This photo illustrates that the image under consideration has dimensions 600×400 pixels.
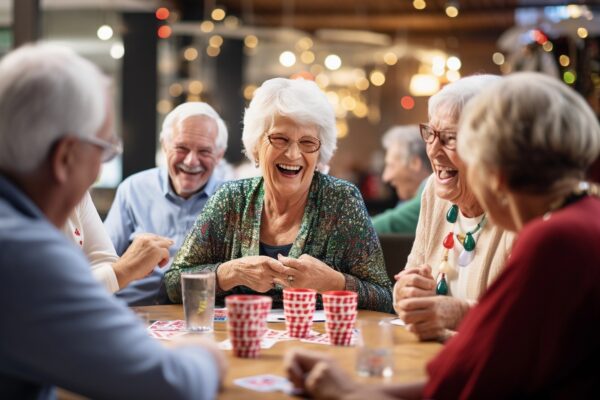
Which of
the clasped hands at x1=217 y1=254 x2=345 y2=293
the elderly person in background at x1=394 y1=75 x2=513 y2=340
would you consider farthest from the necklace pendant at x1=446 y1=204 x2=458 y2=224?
the clasped hands at x1=217 y1=254 x2=345 y2=293

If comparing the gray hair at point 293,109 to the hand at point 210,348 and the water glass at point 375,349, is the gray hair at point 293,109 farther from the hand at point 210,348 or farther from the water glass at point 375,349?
the hand at point 210,348

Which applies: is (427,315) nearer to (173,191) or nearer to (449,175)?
(449,175)

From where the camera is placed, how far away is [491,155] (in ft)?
5.89

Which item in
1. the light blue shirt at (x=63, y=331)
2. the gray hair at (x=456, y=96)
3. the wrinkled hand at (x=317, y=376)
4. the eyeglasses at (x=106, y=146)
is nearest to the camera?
the light blue shirt at (x=63, y=331)

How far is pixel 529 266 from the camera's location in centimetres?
164

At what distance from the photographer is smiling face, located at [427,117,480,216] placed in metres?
3.04

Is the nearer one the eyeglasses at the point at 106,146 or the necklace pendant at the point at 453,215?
the eyeglasses at the point at 106,146

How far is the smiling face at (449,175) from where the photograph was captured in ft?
9.97

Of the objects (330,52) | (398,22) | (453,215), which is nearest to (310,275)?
(453,215)

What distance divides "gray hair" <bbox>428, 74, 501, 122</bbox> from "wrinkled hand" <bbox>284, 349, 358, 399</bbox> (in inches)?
53.7

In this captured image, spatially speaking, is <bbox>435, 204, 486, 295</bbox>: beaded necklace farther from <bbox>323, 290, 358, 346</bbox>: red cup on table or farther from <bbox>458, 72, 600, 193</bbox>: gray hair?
<bbox>458, 72, 600, 193</bbox>: gray hair

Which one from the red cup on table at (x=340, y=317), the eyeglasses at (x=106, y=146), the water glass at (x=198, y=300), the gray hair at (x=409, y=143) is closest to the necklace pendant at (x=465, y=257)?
the red cup on table at (x=340, y=317)

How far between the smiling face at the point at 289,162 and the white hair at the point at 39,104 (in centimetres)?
177

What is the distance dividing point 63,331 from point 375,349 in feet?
2.53
